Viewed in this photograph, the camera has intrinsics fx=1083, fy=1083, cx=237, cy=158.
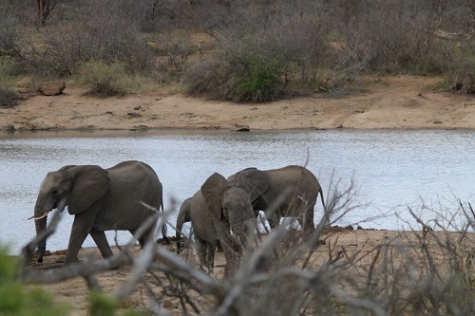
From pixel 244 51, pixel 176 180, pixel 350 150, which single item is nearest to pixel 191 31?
pixel 244 51

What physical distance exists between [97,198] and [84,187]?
0.17 m

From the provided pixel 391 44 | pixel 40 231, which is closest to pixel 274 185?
pixel 40 231

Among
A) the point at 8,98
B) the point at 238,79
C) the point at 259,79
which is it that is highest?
the point at 259,79

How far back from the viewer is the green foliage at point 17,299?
5.80 feet

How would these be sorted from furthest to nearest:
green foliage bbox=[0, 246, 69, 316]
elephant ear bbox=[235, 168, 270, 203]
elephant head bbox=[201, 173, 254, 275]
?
elephant ear bbox=[235, 168, 270, 203]
elephant head bbox=[201, 173, 254, 275]
green foliage bbox=[0, 246, 69, 316]

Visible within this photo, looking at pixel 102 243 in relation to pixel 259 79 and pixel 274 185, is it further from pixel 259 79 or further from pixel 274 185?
pixel 259 79

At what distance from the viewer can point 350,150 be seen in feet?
63.4

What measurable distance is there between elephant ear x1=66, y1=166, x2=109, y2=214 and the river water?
1.17m

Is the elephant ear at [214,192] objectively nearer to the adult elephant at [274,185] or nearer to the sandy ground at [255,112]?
the adult elephant at [274,185]

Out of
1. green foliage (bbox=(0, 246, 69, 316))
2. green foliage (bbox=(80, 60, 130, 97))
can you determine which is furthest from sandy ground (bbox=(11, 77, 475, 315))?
green foliage (bbox=(0, 246, 69, 316))

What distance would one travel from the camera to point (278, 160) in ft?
58.7

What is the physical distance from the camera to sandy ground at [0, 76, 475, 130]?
76.9 ft

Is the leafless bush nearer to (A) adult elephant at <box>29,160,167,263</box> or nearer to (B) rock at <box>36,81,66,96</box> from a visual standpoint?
(B) rock at <box>36,81,66,96</box>

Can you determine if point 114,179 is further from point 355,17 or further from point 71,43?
point 355,17
